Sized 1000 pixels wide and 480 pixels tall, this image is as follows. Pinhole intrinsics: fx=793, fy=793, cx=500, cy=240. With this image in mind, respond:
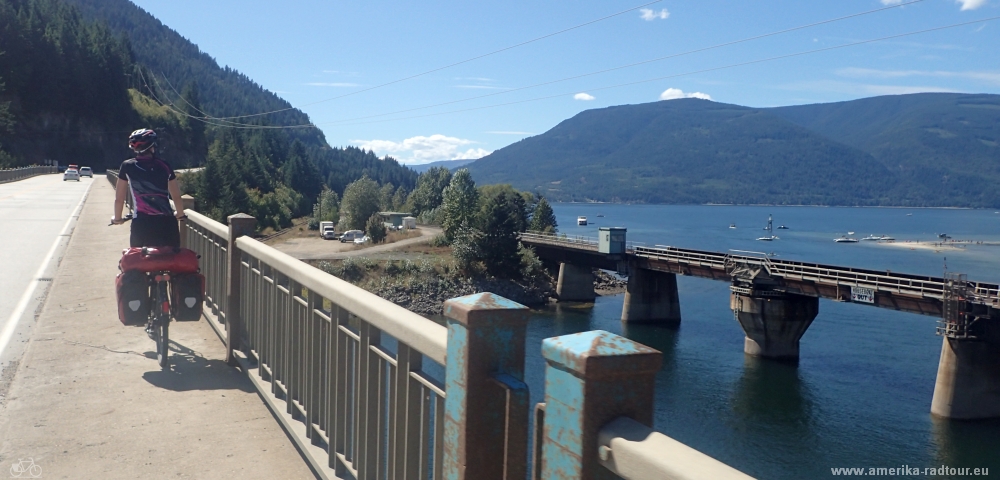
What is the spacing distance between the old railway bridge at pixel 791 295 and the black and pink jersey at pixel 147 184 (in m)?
33.9

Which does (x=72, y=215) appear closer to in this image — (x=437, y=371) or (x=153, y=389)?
(x=437, y=371)

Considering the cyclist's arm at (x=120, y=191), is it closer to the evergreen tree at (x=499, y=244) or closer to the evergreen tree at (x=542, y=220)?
the evergreen tree at (x=499, y=244)

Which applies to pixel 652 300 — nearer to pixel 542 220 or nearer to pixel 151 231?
pixel 542 220

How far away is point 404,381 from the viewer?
10.6 ft

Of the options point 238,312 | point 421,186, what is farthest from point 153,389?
point 421,186

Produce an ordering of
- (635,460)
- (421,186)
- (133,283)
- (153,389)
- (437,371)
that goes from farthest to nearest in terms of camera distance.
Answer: (421,186), (437,371), (133,283), (153,389), (635,460)

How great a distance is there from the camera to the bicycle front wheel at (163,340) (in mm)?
6430

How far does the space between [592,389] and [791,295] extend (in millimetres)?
46161

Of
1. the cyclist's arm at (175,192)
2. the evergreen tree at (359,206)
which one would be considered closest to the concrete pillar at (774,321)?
Answer: the cyclist's arm at (175,192)

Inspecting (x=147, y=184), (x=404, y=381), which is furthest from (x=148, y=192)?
(x=404, y=381)

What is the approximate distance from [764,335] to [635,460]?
148 ft

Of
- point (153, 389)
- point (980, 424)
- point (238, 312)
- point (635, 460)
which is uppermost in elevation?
point (635, 460)

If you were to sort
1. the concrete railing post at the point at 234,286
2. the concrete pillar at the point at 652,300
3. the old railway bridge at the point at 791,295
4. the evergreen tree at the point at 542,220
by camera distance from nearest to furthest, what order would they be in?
the concrete railing post at the point at 234,286
the old railway bridge at the point at 791,295
the concrete pillar at the point at 652,300
the evergreen tree at the point at 542,220

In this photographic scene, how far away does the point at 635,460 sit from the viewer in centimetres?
177
